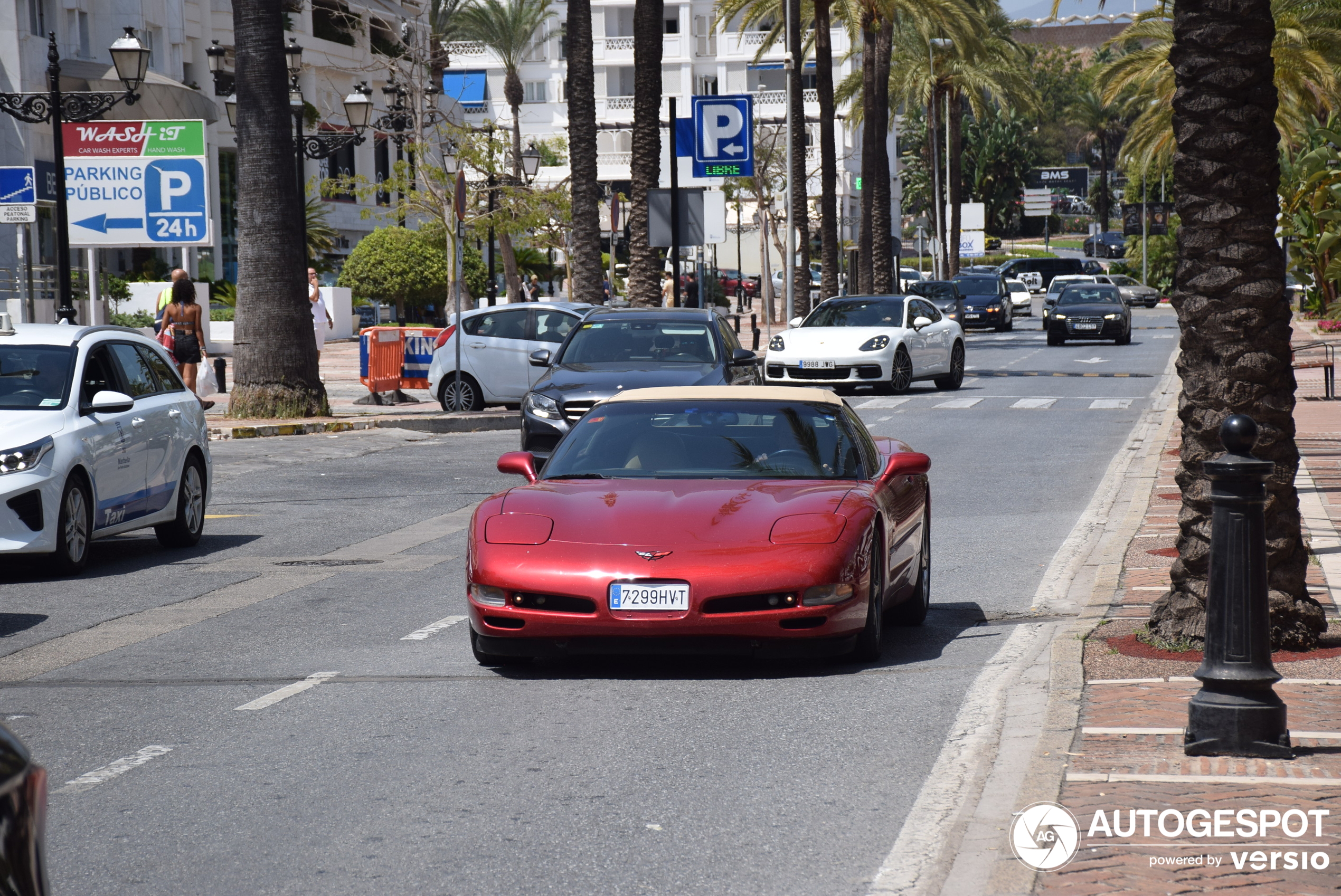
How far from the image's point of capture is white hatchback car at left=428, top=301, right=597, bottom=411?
84.8 feet

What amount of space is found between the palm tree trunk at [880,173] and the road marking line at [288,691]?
158 ft

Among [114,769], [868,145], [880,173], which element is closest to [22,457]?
[114,769]

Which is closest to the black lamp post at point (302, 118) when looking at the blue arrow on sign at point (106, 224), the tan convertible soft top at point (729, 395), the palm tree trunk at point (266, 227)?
the blue arrow on sign at point (106, 224)

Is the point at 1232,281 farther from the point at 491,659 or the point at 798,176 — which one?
the point at 798,176

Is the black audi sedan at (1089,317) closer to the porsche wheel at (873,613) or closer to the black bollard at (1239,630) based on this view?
the porsche wheel at (873,613)

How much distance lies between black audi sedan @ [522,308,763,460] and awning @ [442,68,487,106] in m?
84.3

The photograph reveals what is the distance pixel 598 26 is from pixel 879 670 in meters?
94.6

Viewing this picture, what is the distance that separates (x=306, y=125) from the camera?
5931cm

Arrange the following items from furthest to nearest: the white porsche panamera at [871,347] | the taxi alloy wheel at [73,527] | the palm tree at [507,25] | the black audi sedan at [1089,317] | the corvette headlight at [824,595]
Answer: the palm tree at [507,25], the black audi sedan at [1089,317], the white porsche panamera at [871,347], the taxi alloy wheel at [73,527], the corvette headlight at [824,595]

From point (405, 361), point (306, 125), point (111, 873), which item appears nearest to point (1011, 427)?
point (405, 361)

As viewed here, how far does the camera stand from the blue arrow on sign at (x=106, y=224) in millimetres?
27688

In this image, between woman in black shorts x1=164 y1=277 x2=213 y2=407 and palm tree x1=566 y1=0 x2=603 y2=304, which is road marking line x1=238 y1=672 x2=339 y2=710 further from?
palm tree x1=566 y1=0 x2=603 y2=304

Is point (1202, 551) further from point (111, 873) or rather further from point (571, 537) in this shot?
point (111, 873)

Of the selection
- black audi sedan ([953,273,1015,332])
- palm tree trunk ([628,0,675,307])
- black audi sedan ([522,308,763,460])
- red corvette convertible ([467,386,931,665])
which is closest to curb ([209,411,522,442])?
black audi sedan ([522,308,763,460])
